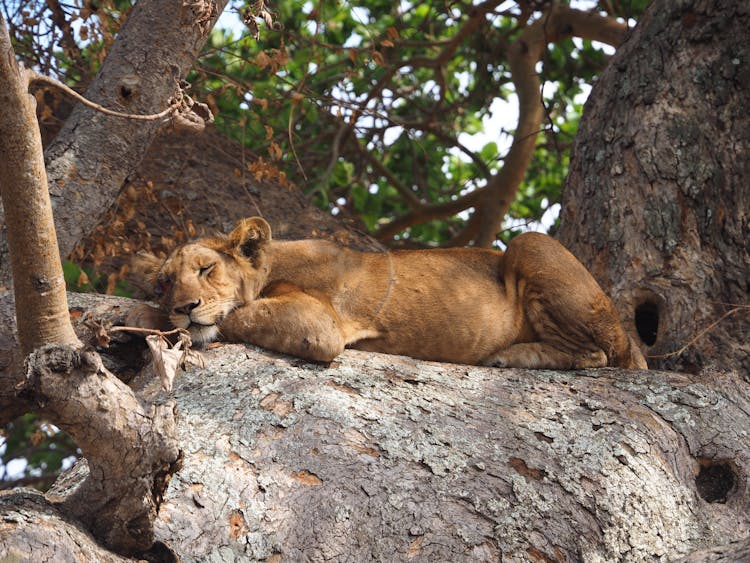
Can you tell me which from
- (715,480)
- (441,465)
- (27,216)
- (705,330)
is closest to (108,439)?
(27,216)

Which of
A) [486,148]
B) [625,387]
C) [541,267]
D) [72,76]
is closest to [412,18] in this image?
[486,148]

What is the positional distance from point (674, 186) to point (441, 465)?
2.77m

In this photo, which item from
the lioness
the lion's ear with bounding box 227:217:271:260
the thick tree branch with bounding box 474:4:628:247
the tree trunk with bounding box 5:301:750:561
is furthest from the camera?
the thick tree branch with bounding box 474:4:628:247

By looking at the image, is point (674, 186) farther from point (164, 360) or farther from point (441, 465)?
point (164, 360)

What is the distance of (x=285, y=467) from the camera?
3191mm

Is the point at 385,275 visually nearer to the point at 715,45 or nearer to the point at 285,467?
the point at 285,467

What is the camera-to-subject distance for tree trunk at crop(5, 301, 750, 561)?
9.77ft

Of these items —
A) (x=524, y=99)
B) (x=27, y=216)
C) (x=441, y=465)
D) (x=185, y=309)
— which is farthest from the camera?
(x=524, y=99)

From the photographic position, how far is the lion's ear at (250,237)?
4.90m

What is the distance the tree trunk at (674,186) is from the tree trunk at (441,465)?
798 mm

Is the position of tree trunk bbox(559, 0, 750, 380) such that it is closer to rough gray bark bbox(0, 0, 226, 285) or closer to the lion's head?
the lion's head

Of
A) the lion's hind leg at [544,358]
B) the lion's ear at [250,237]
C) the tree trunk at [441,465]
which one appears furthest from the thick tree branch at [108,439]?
the lion's hind leg at [544,358]

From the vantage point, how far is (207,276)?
467 centimetres

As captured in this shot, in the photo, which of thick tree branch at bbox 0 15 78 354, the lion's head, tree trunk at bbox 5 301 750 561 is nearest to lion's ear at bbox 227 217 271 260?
the lion's head
